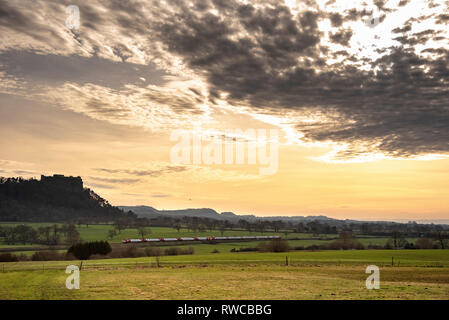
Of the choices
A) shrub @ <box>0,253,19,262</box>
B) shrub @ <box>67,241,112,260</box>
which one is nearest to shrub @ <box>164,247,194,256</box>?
shrub @ <box>67,241,112,260</box>

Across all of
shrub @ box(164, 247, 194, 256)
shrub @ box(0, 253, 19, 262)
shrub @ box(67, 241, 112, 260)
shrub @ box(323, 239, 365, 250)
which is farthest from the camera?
shrub @ box(323, 239, 365, 250)

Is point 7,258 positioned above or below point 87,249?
below

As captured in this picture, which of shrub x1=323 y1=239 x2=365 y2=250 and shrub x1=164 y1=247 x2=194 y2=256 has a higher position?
shrub x1=323 y1=239 x2=365 y2=250

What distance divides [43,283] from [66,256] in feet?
213

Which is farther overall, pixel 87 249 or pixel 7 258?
pixel 87 249

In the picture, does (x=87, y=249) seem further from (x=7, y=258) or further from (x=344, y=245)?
(x=344, y=245)

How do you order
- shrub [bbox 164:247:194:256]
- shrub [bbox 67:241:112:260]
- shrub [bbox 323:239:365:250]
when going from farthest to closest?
1. shrub [bbox 323:239:365:250]
2. shrub [bbox 164:247:194:256]
3. shrub [bbox 67:241:112:260]

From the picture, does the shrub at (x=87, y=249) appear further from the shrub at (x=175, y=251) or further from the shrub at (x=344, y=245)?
the shrub at (x=344, y=245)

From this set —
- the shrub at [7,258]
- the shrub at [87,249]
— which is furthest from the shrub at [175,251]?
the shrub at [7,258]

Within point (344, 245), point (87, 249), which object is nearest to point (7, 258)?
point (87, 249)

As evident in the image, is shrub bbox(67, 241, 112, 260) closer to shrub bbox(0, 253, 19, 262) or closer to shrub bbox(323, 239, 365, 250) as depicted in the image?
shrub bbox(0, 253, 19, 262)

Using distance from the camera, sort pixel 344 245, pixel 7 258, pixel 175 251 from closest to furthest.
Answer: pixel 7 258 < pixel 175 251 < pixel 344 245
